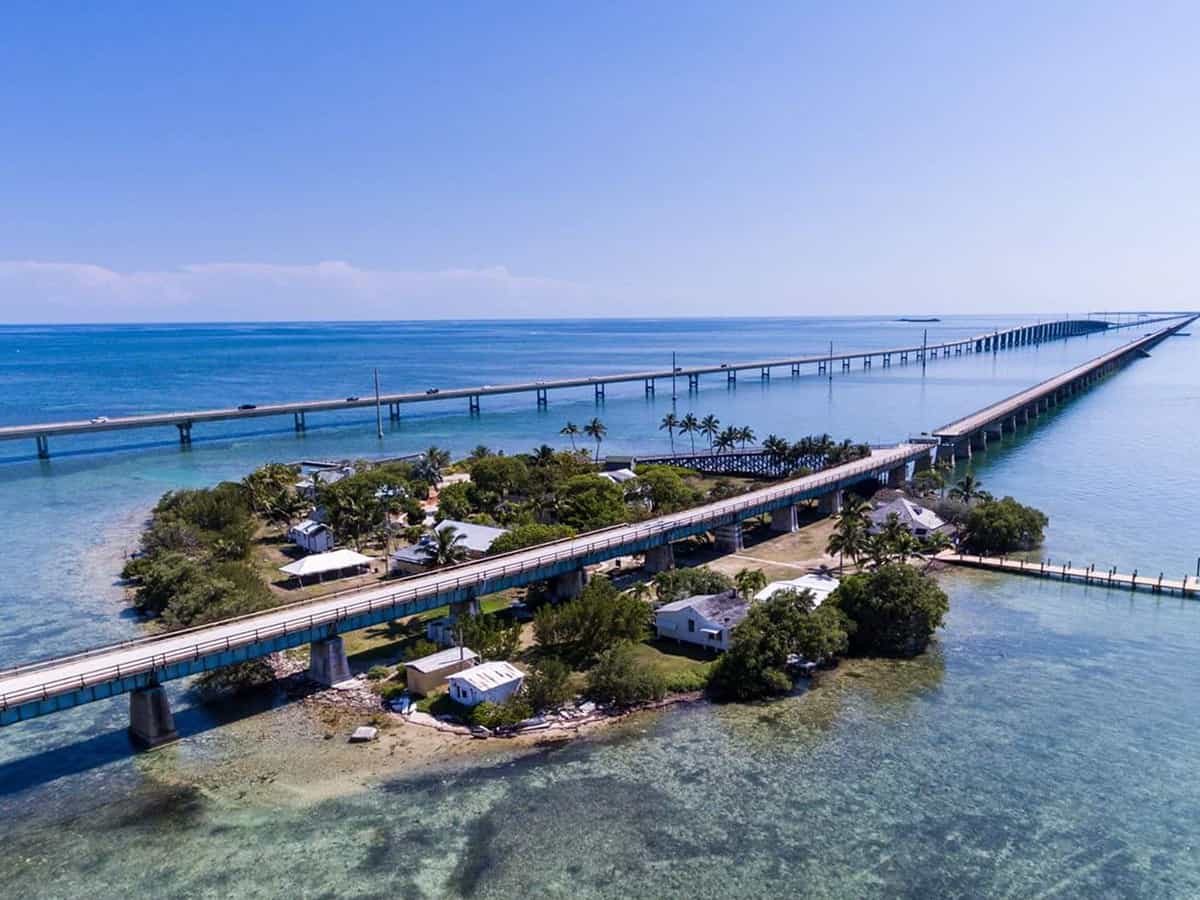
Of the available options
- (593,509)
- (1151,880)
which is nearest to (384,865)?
(1151,880)

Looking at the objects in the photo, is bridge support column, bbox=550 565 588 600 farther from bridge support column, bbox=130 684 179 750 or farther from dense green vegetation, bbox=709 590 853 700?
bridge support column, bbox=130 684 179 750

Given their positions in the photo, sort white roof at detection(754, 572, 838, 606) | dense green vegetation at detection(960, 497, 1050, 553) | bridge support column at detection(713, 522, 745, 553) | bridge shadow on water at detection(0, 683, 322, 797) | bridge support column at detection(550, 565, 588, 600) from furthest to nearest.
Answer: bridge support column at detection(713, 522, 745, 553)
dense green vegetation at detection(960, 497, 1050, 553)
bridge support column at detection(550, 565, 588, 600)
white roof at detection(754, 572, 838, 606)
bridge shadow on water at detection(0, 683, 322, 797)

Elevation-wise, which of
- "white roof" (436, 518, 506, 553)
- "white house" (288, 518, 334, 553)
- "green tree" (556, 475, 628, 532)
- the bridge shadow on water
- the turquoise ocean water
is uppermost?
"green tree" (556, 475, 628, 532)

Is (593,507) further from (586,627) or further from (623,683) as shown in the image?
(623,683)

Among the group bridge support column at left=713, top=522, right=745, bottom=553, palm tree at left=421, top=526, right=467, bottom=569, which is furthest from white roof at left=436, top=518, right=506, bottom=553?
bridge support column at left=713, top=522, right=745, bottom=553

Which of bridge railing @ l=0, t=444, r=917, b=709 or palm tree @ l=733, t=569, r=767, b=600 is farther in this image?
palm tree @ l=733, t=569, r=767, b=600

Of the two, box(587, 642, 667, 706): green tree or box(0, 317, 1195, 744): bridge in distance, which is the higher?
box(0, 317, 1195, 744): bridge in distance

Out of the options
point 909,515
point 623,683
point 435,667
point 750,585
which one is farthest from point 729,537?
point 435,667

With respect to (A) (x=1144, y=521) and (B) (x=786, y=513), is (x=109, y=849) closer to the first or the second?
(B) (x=786, y=513)
